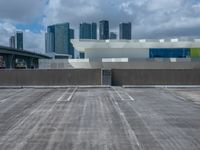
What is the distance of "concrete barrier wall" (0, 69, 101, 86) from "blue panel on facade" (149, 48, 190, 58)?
2070 cm

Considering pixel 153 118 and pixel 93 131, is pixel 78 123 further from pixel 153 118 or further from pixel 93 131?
pixel 153 118

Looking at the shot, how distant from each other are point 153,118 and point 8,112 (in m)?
6.91

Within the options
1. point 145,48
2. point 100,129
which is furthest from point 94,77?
point 100,129

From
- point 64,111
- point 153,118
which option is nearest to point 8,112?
point 64,111

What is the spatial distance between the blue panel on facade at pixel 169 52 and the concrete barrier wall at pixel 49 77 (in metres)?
20.7

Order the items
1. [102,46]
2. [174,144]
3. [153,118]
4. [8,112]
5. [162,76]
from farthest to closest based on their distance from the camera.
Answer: [102,46], [162,76], [8,112], [153,118], [174,144]

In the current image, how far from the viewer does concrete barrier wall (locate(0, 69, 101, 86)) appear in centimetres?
4097

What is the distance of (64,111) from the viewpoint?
1805 cm

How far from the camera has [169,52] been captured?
59.9 m

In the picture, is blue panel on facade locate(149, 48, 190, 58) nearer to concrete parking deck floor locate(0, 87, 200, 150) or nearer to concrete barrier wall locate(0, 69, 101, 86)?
concrete barrier wall locate(0, 69, 101, 86)

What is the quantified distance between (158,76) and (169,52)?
19.9 metres

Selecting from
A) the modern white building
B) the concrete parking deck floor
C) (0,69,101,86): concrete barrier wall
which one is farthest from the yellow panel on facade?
the concrete parking deck floor

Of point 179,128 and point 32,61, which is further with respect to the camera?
point 32,61

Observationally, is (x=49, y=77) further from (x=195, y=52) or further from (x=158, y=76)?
(x=195, y=52)
